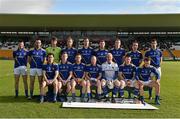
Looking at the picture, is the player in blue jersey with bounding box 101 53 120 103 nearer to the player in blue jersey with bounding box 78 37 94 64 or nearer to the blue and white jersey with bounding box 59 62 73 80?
the player in blue jersey with bounding box 78 37 94 64

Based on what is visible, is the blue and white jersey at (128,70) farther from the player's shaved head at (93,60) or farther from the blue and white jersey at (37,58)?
the blue and white jersey at (37,58)

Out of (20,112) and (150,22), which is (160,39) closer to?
(150,22)

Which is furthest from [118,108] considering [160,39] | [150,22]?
[160,39]

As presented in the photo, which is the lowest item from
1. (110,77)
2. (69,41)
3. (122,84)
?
(122,84)

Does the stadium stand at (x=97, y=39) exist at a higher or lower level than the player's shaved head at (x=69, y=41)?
higher

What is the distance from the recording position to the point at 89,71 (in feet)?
31.0

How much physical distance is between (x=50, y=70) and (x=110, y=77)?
5.01ft

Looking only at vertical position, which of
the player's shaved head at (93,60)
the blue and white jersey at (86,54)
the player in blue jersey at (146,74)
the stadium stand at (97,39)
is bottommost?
the player in blue jersey at (146,74)

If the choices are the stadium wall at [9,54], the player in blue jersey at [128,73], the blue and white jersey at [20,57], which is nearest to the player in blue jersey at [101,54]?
the player in blue jersey at [128,73]

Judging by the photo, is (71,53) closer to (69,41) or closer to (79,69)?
(69,41)

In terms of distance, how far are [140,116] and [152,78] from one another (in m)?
2.50

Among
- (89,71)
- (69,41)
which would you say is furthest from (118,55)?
(69,41)

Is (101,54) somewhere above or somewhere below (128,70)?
above

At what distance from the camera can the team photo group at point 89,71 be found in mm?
9273
